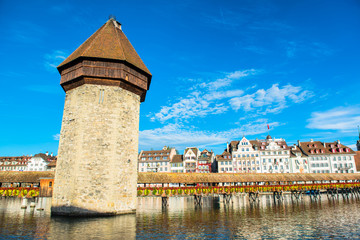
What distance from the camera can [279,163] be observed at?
181 ft

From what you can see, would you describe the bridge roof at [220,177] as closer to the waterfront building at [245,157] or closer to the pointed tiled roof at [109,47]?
the pointed tiled roof at [109,47]

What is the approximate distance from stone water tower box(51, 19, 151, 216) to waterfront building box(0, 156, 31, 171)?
70.2 meters

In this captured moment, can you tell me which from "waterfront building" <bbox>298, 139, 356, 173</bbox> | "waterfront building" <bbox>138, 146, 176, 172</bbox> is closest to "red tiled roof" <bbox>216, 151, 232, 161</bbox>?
"waterfront building" <bbox>138, 146, 176, 172</bbox>

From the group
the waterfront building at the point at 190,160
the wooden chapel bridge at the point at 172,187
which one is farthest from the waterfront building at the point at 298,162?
the waterfront building at the point at 190,160

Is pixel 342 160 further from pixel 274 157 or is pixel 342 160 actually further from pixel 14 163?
pixel 14 163

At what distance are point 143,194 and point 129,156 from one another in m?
6.48

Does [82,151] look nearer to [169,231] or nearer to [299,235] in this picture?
[169,231]

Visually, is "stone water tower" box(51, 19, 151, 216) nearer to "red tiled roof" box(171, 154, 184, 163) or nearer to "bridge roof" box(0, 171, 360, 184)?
"bridge roof" box(0, 171, 360, 184)

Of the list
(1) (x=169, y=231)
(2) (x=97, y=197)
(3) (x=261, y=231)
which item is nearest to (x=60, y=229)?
(2) (x=97, y=197)

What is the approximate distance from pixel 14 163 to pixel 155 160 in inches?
1896

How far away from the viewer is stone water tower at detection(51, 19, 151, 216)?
15.7 metres

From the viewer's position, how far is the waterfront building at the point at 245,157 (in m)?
55.6

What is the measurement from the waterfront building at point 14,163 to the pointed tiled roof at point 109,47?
70.1 metres

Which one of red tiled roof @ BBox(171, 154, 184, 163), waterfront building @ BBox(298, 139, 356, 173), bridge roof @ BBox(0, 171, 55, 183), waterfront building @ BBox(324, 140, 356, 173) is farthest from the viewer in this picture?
red tiled roof @ BBox(171, 154, 184, 163)
